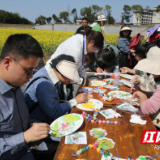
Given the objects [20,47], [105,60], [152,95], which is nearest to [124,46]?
[105,60]

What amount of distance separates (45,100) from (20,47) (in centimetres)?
58

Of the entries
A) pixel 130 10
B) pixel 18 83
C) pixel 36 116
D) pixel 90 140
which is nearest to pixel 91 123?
pixel 90 140

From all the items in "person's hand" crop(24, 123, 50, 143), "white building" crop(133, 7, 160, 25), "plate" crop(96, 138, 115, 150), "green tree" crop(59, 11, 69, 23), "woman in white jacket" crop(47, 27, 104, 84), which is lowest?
"plate" crop(96, 138, 115, 150)

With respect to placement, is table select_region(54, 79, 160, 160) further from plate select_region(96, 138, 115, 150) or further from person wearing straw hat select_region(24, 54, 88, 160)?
person wearing straw hat select_region(24, 54, 88, 160)

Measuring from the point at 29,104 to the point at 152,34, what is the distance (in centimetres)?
386

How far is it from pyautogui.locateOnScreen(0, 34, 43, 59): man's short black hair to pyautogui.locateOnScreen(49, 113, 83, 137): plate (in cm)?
62

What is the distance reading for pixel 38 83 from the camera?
1.56 metres

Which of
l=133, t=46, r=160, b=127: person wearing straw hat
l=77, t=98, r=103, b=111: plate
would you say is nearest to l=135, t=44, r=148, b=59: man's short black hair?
l=133, t=46, r=160, b=127: person wearing straw hat

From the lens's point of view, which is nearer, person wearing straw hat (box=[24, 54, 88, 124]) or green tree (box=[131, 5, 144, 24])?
person wearing straw hat (box=[24, 54, 88, 124])

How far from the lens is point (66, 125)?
1353mm

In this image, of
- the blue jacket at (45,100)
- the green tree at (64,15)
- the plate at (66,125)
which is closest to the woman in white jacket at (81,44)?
the blue jacket at (45,100)

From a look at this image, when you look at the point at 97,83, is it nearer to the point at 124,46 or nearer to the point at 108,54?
the point at 108,54

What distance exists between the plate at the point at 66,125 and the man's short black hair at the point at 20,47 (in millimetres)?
622

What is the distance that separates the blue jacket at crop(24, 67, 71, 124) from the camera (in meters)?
1.51
